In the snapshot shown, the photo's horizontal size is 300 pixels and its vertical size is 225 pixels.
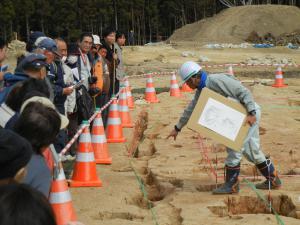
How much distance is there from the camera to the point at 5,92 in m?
4.66

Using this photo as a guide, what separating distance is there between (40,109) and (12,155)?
3.24 ft

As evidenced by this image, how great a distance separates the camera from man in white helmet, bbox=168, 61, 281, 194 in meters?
5.79

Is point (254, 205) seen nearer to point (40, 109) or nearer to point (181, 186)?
point (181, 186)

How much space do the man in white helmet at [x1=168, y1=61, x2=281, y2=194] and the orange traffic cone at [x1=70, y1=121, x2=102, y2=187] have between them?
3.99 feet

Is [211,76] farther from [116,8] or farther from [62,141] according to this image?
[116,8]

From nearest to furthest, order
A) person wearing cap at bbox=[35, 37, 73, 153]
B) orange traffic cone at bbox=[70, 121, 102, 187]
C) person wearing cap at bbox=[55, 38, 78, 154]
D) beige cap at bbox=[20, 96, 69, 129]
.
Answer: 1. beige cap at bbox=[20, 96, 69, 129]
2. orange traffic cone at bbox=[70, 121, 102, 187]
3. person wearing cap at bbox=[35, 37, 73, 153]
4. person wearing cap at bbox=[55, 38, 78, 154]

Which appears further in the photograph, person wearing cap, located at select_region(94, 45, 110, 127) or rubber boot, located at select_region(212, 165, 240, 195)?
person wearing cap, located at select_region(94, 45, 110, 127)

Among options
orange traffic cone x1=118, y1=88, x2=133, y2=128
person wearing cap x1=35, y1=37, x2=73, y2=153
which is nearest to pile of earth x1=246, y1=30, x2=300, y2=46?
orange traffic cone x1=118, y1=88, x2=133, y2=128

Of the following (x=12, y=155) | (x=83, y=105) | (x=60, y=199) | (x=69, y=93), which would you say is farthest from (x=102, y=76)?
(x=12, y=155)

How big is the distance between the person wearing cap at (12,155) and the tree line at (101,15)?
199ft

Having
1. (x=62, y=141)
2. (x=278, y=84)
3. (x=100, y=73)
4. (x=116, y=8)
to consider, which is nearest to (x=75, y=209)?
(x=62, y=141)

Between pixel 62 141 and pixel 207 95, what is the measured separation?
6.40ft

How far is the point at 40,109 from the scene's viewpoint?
3.57 m

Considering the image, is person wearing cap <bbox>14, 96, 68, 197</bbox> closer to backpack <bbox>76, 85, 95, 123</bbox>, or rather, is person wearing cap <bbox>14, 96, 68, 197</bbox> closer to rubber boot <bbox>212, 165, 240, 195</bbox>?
rubber boot <bbox>212, 165, 240, 195</bbox>
